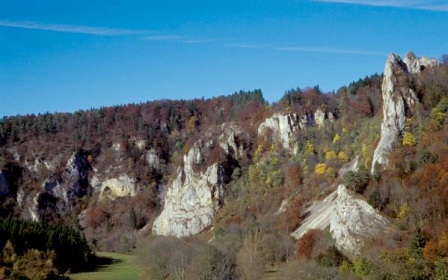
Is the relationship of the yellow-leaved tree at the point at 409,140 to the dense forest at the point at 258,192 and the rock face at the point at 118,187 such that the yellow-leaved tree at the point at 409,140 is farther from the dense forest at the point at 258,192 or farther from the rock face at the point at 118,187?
the rock face at the point at 118,187

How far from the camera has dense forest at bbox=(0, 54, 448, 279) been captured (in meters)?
62.7

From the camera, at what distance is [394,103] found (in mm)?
93375

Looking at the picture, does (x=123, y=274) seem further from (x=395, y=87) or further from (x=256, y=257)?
(x=395, y=87)

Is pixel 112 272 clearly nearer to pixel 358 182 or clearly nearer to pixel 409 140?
pixel 358 182

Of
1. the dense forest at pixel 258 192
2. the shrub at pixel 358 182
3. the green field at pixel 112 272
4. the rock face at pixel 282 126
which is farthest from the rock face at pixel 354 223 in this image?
the rock face at pixel 282 126

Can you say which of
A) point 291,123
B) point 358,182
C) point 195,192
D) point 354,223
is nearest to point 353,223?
point 354,223

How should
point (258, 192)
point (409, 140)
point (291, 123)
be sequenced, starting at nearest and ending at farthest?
point (409, 140), point (258, 192), point (291, 123)

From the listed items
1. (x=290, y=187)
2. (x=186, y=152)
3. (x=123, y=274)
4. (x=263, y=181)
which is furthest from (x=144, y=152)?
(x=123, y=274)

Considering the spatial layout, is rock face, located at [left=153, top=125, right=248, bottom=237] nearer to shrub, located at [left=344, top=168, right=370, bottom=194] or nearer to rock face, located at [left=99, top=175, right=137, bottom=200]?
rock face, located at [left=99, top=175, right=137, bottom=200]

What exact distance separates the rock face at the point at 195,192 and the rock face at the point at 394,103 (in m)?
59.4

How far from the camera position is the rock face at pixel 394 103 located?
293 feet

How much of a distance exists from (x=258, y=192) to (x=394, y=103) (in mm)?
46640

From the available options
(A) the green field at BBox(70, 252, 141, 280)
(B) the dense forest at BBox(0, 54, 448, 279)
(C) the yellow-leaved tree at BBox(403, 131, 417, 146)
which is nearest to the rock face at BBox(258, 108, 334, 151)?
(B) the dense forest at BBox(0, 54, 448, 279)

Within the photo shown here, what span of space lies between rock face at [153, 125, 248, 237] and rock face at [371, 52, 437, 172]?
59.4m
